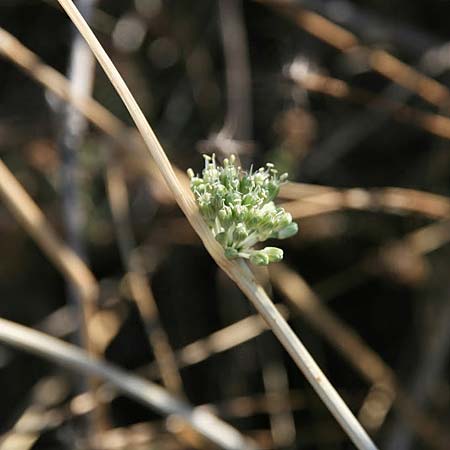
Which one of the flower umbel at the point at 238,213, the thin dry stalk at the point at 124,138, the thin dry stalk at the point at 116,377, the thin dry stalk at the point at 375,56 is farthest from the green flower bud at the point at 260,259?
the thin dry stalk at the point at 375,56

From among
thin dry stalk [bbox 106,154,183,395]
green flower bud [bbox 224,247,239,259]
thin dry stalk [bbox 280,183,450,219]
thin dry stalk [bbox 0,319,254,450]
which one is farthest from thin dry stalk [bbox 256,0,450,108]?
green flower bud [bbox 224,247,239,259]

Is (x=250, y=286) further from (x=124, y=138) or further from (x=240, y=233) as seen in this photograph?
(x=124, y=138)

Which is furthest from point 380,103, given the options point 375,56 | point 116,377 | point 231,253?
point 231,253

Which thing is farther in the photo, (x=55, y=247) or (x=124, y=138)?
(x=124, y=138)

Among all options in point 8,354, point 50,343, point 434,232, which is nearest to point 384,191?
point 434,232

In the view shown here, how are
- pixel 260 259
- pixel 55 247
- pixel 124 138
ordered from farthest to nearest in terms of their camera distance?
pixel 124 138 < pixel 55 247 < pixel 260 259

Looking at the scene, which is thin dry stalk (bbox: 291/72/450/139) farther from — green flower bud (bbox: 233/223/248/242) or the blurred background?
green flower bud (bbox: 233/223/248/242)
